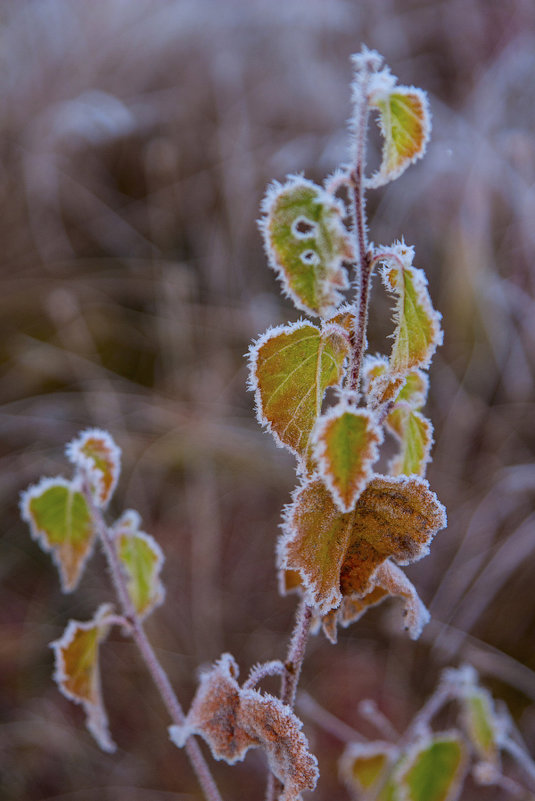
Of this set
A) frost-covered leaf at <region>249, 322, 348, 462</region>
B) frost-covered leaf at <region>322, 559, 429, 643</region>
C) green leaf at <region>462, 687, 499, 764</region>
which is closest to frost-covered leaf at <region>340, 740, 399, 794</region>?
green leaf at <region>462, 687, 499, 764</region>

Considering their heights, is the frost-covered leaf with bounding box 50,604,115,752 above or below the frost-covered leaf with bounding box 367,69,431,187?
below

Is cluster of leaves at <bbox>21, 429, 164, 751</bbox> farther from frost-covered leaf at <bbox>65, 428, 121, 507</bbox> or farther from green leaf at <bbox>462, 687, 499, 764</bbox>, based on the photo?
green leaf at <bbox>462, 687, 499, 764</bbox>

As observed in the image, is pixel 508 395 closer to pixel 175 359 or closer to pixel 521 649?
pixel 521 649

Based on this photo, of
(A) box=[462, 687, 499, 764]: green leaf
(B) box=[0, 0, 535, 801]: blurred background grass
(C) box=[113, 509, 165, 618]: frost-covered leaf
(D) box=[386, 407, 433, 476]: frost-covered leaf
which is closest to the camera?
(D) box=[386, 407, 433, 476]: frost-covered leaf

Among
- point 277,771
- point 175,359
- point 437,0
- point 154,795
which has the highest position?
point 437,0

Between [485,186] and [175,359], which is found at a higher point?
[485,186]

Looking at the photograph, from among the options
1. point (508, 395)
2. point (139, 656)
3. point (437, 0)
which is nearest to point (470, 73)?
point (437, 0)

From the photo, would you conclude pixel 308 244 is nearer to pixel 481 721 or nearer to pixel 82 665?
pixel 82 665
